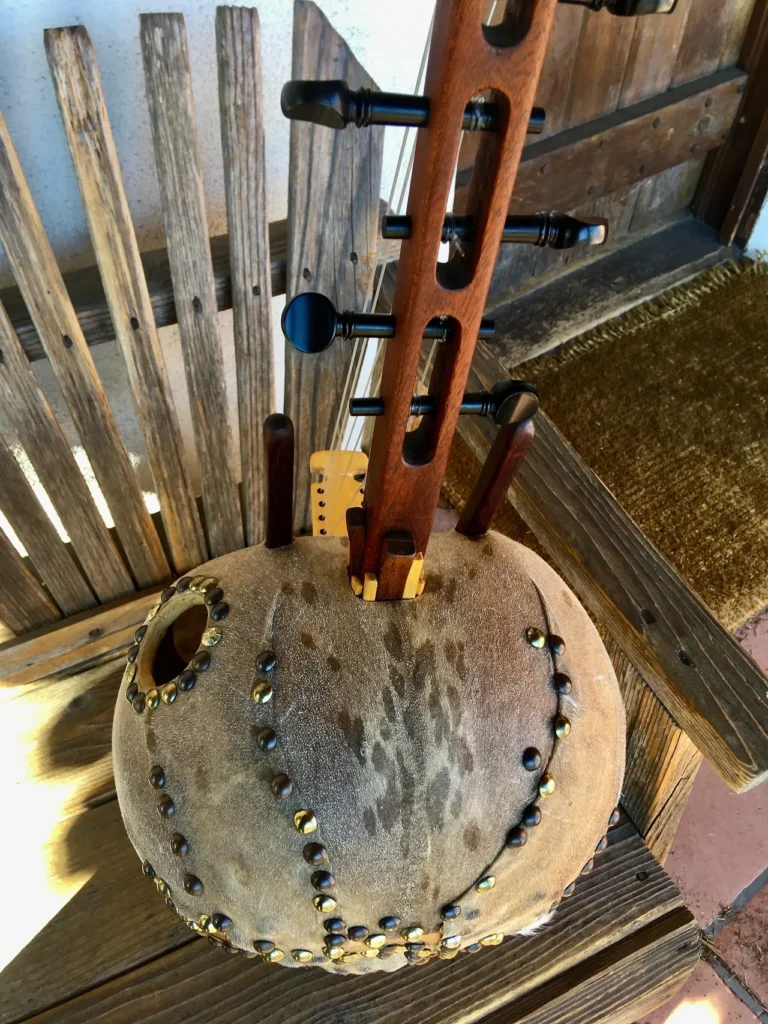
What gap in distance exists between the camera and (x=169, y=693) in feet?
2.19

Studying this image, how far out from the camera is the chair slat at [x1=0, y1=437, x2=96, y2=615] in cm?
94

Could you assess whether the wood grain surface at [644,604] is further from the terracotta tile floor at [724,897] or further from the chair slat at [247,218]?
the terracotta tile floor at [724,897]

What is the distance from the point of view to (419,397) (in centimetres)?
57

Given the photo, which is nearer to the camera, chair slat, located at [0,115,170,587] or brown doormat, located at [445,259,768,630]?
chair slat, located at [0,115,170,587]

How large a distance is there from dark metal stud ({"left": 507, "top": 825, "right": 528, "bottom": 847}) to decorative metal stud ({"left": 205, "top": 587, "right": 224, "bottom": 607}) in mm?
305

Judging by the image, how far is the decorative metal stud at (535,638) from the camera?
0.67 meters

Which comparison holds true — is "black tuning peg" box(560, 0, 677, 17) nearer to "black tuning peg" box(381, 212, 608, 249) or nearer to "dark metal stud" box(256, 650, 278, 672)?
"black tuning peg" box(381, 212, 608, 249)

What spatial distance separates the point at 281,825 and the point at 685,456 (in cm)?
149

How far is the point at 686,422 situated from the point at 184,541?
4.15ft

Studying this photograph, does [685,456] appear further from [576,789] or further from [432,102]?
[432,102]

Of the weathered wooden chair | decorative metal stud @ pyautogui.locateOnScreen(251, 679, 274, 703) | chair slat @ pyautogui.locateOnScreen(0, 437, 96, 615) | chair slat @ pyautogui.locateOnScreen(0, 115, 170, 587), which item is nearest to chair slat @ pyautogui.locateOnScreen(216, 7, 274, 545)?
the weathered wooden chair

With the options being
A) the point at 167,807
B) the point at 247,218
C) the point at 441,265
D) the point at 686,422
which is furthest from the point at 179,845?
the point at 686,422

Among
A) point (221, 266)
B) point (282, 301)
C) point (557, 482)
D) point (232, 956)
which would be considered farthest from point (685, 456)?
point (232, 956)

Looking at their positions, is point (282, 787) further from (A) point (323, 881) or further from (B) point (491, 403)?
(B) point (491, 403)
